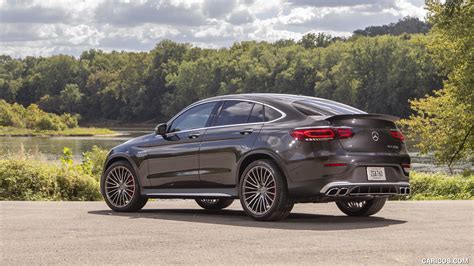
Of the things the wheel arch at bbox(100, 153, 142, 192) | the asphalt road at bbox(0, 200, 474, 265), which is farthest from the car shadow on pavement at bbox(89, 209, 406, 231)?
the wheel arch at bbox(100, 153, 142, 192)

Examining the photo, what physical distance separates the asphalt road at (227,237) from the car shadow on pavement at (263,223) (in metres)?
0.01

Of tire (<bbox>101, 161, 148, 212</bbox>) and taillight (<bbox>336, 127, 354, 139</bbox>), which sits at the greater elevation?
taillight (<bbox>336, 127, 354, 139</bbox>)

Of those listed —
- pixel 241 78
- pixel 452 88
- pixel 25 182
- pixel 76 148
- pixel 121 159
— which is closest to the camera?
pixel 121 159

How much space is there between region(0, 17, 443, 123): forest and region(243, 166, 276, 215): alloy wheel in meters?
97.7

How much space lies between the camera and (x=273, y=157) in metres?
9.87

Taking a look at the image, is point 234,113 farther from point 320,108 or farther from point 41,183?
point 41,183

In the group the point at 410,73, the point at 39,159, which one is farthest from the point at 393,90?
the point at 39,159

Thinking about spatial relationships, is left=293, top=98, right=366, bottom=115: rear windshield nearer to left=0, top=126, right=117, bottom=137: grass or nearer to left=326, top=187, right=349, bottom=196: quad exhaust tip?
left=326, top=187, right=349, bottom=196: quad exhaust tip

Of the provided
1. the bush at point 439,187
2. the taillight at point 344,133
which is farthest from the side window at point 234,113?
the bush at point 439,187

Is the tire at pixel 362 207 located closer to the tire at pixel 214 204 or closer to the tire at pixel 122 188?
the tire at pixel 214 204

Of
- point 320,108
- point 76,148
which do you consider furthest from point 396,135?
point 76,148

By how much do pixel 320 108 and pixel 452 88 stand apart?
2612cm

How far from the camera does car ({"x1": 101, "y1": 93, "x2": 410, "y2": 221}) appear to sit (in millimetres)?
9719

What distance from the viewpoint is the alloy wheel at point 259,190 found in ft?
32.5
